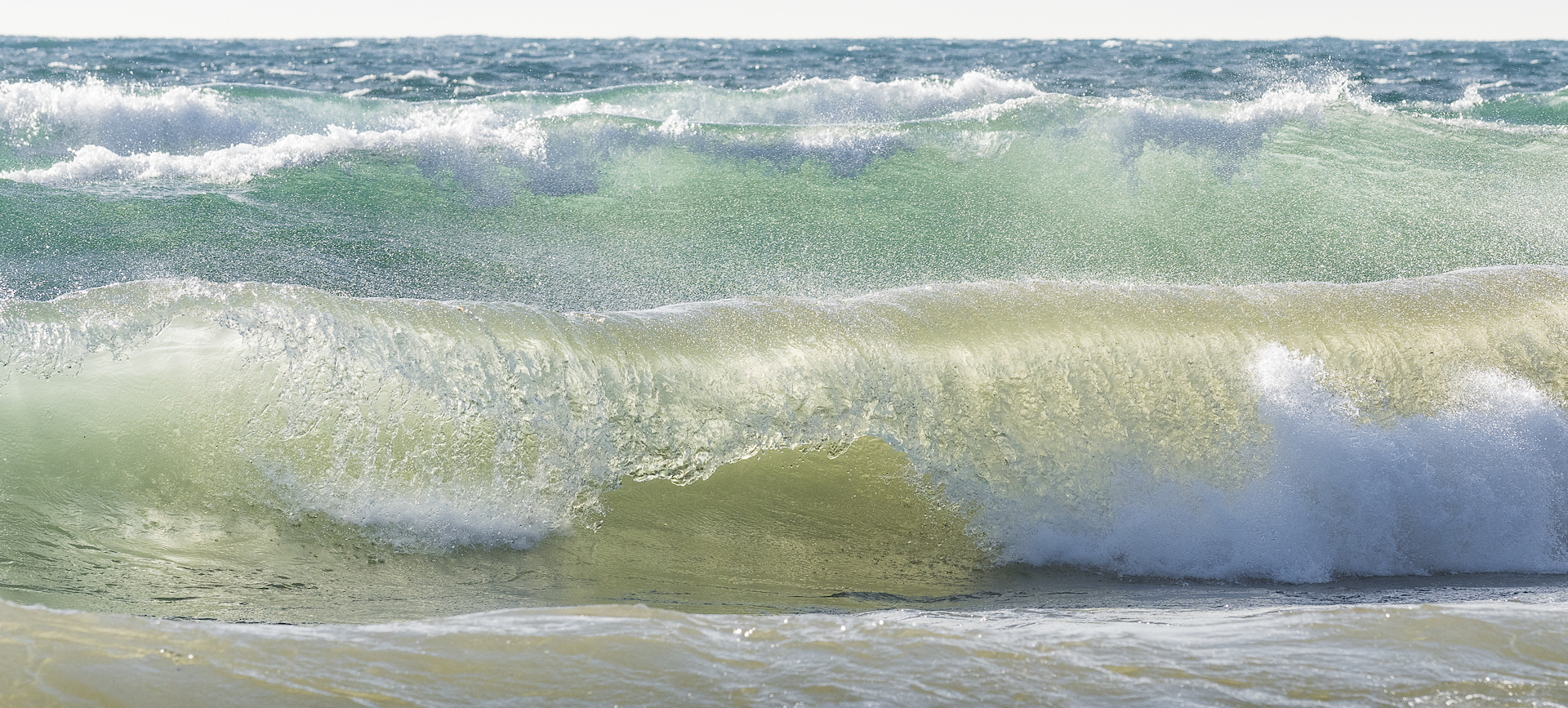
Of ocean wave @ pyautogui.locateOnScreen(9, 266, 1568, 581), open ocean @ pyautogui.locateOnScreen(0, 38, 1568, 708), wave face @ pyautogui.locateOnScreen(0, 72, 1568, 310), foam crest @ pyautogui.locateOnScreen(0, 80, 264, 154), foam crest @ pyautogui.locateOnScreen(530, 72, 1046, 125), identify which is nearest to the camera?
open ocean @ pyautogui.locateOnScreen(0, 38, 1568, 708)

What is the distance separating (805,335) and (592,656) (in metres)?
1.79

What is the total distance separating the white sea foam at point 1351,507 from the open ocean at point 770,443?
1 centimetres

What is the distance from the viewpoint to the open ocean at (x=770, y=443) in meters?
1.89

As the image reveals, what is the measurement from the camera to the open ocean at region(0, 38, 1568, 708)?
74.5 inches

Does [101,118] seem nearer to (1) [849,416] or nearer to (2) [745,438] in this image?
(2) [745,438]


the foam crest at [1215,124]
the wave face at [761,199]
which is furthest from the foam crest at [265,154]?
A: the foam crest at [1215,124]

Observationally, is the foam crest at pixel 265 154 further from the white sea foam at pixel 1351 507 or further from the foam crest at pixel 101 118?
the white sea foam at pixel 1351 507

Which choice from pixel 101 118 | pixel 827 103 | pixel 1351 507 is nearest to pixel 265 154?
pixel 101 118

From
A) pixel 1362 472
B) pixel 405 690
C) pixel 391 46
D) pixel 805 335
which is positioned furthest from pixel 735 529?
pixel 391 46

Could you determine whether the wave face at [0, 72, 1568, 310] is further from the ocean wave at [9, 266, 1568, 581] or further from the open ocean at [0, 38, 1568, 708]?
Answer: the ocean wave at [9, 266, 1568, 581]

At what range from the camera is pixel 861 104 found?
28.8 ft

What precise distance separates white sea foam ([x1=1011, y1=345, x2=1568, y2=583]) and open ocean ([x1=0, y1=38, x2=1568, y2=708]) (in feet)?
0.04

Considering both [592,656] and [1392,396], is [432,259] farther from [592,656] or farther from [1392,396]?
[1392,396]

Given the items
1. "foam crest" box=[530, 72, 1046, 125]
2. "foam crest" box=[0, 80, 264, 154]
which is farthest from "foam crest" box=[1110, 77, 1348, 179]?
"foam crest" box=[0, 80, 264, 154]
